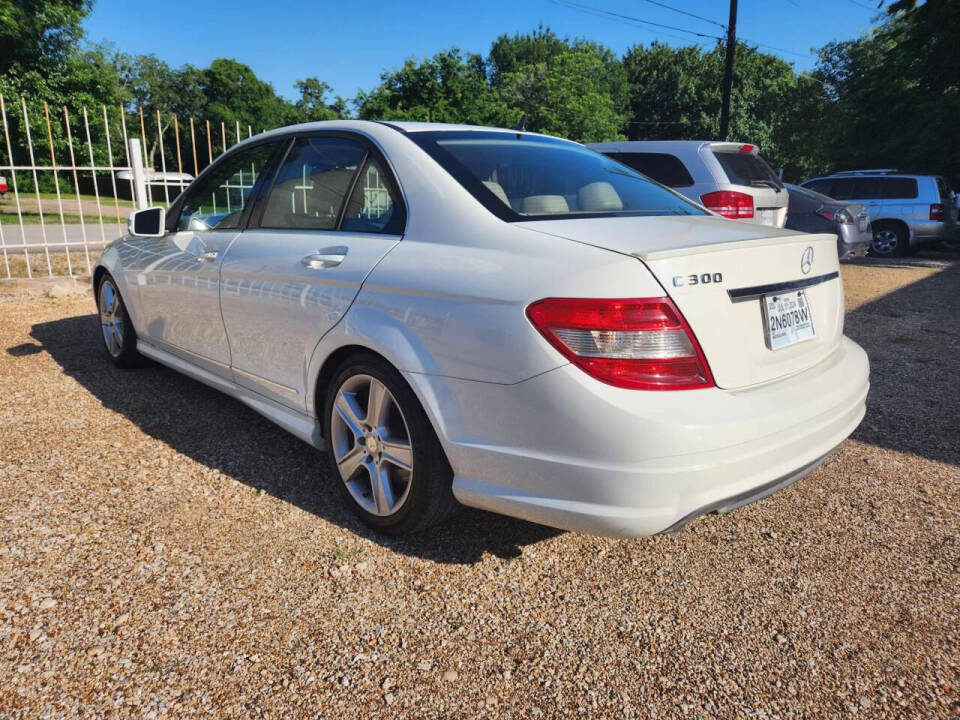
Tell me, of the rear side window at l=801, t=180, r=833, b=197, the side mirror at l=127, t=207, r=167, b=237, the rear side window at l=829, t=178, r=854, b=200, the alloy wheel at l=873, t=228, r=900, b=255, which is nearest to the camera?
the side mirror at l=127, t=207, r=167, b=237

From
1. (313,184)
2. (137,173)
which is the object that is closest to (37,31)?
(137,173)

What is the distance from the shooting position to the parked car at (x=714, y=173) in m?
7.40

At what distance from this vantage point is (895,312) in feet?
26.6

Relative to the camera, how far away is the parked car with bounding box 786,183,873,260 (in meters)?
10.8

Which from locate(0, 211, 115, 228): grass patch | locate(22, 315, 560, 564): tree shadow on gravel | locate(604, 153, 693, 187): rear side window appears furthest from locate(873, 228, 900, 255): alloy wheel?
locate(0, 211, 115, 228): grass patch

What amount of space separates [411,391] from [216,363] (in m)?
1.66

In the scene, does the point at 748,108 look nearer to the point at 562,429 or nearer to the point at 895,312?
the point at 895,312

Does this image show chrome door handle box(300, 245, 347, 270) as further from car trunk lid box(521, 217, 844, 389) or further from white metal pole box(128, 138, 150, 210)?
white metal pole box(128, 138, 150, 210)

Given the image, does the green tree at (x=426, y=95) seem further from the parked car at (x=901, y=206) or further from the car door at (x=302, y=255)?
the car door at (x=302, y=255)

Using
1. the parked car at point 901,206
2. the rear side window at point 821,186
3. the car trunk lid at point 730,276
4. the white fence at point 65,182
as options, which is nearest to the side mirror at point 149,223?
the car trunk lid at point 730,276

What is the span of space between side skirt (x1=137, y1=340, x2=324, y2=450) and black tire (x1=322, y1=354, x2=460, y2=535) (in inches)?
6.0

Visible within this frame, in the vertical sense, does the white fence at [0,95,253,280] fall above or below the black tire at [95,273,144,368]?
above

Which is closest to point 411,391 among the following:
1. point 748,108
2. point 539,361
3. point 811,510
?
point 539,361

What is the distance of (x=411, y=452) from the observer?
8.07 feet
